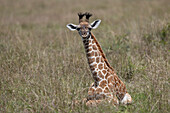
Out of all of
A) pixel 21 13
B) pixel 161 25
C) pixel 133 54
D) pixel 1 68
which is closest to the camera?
pixel 1 68

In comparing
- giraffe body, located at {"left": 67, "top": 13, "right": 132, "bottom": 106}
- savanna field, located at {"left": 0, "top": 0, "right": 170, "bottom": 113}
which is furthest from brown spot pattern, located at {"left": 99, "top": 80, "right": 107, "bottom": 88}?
savanna field, located at {"left": 0, "top": 0, "right": 170, "bottom": 113}

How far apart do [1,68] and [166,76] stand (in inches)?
147

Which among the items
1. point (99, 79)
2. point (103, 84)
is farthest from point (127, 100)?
point (99, 79)

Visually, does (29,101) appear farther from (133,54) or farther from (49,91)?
(133,54)

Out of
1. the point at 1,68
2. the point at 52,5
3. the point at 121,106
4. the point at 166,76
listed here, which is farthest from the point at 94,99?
the point at 52,5

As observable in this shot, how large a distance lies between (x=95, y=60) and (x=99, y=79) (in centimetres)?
36

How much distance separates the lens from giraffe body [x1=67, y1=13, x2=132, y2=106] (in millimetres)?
5008

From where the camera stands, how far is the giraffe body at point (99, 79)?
197 inches

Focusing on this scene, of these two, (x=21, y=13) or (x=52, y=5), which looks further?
(x=52, y=5)

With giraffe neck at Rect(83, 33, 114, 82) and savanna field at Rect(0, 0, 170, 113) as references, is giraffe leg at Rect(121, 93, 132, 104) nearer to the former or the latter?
savanna field at Rect(0, 0, 170, 113)

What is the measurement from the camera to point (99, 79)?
507 cm

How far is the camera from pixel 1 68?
658 cm

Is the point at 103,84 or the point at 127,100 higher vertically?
the point at 103,84

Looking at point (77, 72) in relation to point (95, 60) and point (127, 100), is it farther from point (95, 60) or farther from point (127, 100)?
point (127, 100)
